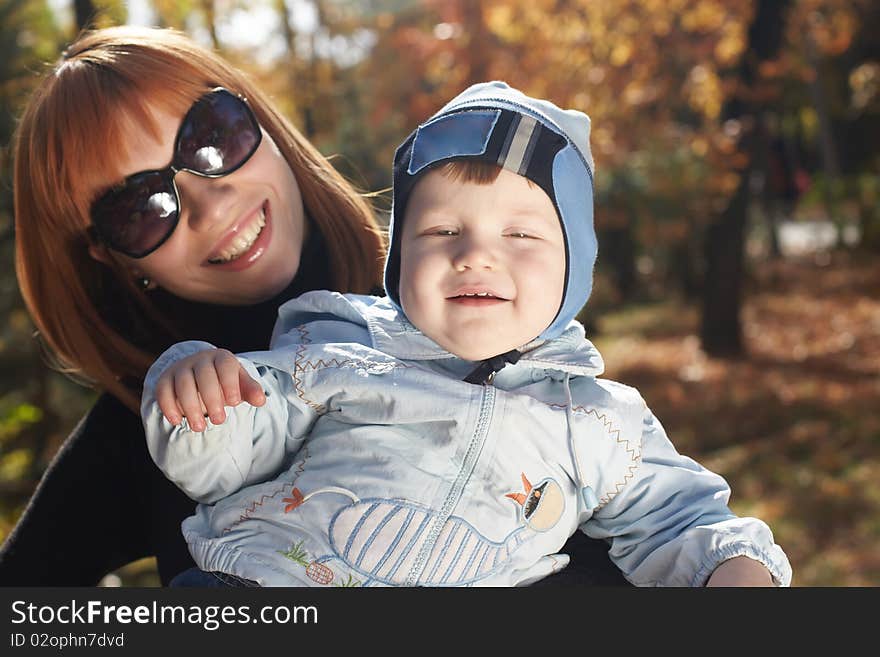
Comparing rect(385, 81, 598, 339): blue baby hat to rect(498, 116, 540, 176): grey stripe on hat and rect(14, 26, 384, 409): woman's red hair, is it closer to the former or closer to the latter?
rect(498, 116, 540, 176): grey stripe on hat

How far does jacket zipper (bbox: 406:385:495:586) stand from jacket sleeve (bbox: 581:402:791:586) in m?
0.28

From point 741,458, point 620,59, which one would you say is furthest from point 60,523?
point 620,59

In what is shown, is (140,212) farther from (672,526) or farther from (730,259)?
(730,259)

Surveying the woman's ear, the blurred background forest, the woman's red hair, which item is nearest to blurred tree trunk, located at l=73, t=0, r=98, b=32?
the blurred background forest

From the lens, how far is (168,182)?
2223mm

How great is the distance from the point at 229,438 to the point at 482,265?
1.84ft

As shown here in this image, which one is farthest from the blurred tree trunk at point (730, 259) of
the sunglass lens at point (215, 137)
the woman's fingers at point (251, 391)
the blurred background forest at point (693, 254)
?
the woman's fingers at point (251, 391)

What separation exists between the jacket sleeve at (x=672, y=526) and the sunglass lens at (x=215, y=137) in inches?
43.1

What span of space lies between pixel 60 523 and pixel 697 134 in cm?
778

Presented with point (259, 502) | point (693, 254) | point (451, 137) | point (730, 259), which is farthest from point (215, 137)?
point (693, 254)

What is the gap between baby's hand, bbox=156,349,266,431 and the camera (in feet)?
5.47

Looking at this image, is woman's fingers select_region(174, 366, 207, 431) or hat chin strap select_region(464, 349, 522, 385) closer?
woman's fingers select_region(174, 366, 207, 431)

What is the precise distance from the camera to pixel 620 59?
868 cm

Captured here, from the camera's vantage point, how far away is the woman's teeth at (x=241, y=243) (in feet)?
7.55
